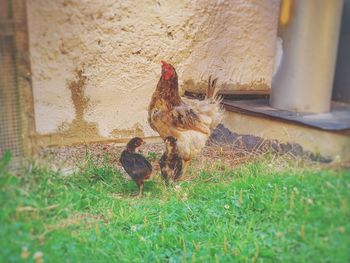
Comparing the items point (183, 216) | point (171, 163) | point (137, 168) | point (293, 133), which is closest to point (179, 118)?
point (171, 163)

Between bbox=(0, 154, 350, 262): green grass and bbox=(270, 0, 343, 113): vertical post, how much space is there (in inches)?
25.9

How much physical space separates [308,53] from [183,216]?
1.79 meters

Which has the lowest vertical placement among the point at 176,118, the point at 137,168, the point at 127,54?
the point at 137,168

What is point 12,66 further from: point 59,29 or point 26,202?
point 59,29

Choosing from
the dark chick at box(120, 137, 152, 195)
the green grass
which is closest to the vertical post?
the green grass

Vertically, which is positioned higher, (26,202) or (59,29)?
(59,29)

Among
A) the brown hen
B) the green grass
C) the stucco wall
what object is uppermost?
the stucco wall

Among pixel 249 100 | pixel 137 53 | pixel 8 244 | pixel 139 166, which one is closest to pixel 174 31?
pixel 137 53

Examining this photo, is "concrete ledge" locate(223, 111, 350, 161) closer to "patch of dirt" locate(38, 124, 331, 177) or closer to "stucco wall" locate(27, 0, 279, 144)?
"patch of dirt" locate(38, 124, 331, 177)

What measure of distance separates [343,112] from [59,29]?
3.19 metres

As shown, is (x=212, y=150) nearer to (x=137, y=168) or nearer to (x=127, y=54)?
(x=137, y=168)

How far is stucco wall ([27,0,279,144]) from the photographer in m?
4.53

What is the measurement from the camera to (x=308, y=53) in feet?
11.2

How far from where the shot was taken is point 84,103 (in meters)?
4.90
